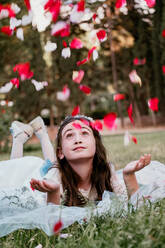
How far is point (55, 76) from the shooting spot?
12656 mm

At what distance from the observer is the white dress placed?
124 centimetres

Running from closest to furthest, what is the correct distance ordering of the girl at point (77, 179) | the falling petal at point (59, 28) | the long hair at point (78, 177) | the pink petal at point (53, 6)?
1. the girl at point (77, 179)
2. the falling petal at point (59, 28)
3. the pink petal at point (53, 6)
4. the long hair at point (78, 177)

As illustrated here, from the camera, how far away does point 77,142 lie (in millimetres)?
1839

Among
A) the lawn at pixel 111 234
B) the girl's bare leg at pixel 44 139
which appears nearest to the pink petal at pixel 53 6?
the lawn at pixel 111 234

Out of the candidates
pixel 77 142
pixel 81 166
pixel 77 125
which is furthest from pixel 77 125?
pixel 81 166

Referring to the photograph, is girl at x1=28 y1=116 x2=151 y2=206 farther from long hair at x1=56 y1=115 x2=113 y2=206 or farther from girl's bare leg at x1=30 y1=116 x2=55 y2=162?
girl's bare leg at x1=30 y1=116 x2=55 y2=162

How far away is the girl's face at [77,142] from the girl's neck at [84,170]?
0.05 m

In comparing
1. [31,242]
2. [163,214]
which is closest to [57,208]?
[31,242]

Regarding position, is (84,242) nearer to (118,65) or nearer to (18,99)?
(18,99)

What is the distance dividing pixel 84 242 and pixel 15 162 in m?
1.61

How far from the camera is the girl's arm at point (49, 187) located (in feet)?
4.34

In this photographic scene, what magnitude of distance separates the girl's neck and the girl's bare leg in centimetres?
75

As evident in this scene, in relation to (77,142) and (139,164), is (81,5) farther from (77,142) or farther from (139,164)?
(139,164)

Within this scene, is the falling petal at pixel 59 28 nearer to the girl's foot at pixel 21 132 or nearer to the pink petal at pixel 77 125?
the pink petal at pixel 77 125
